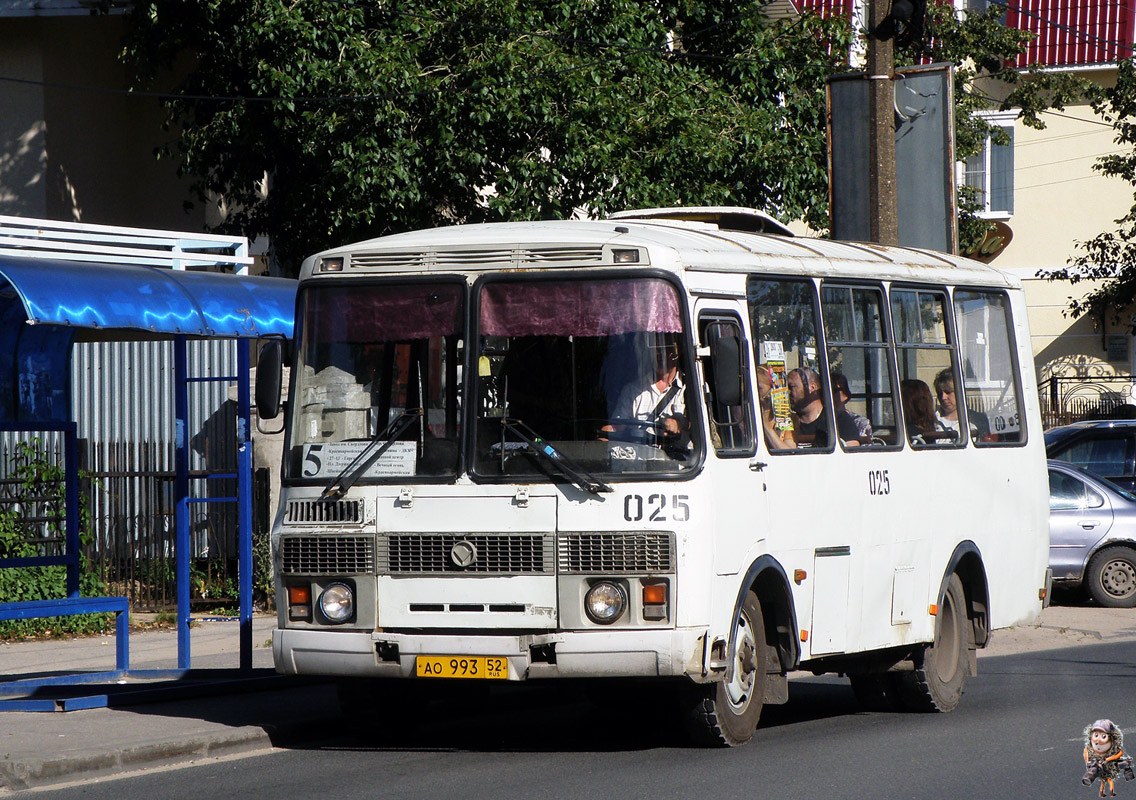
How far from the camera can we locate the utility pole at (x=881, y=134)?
617 inches

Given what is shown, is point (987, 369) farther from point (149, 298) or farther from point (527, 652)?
point (149, 298)

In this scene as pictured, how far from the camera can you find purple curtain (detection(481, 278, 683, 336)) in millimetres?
8453

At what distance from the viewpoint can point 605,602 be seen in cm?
827

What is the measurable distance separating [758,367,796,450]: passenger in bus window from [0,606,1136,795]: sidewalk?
3.15 meters

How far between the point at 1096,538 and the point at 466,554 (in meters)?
11.5

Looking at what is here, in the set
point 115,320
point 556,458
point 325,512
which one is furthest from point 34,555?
point 556,458

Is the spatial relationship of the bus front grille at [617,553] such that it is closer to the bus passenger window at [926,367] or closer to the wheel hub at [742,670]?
the wheel hub at [742,670]

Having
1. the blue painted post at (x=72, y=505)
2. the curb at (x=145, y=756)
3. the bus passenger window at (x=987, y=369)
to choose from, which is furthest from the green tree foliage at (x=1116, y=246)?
the curb at (x=145, y=756)

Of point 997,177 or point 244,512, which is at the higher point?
point 997,177

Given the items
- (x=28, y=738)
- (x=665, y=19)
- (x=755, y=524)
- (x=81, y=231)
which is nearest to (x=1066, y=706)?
(x=755, y=524)

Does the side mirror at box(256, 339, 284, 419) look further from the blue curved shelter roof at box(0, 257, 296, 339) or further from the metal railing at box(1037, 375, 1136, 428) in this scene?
the metal railing at box(1037, 375, 1136, 428)

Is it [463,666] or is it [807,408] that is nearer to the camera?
[463,666]

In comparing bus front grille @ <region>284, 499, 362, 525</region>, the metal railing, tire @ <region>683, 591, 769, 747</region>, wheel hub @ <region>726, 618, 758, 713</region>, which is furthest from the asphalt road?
the metal railing

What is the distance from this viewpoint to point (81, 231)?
11469 mm
